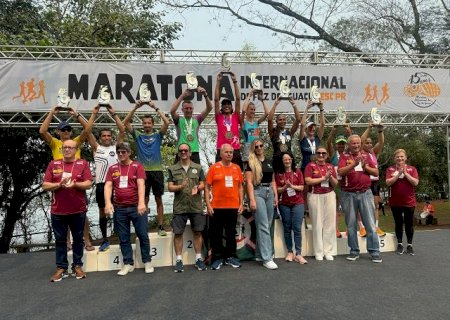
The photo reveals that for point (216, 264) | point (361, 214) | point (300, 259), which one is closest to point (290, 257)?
point (300, 259)

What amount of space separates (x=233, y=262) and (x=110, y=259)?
1.52 meters

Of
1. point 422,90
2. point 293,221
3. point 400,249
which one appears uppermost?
point 422,90

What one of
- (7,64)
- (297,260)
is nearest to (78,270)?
(297,260)

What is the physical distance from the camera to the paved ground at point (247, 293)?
121 inches

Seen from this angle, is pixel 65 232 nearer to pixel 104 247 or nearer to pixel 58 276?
pixel 58 276

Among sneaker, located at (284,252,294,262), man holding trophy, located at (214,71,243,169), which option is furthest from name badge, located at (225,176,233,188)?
sneaker, located at (284,252,294,262)

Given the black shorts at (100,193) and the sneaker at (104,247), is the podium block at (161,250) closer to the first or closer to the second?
the sneaker at (104,247)

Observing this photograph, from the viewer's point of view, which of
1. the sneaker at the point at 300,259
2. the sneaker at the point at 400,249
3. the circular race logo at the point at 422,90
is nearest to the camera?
the sneaker at the point at 300,259

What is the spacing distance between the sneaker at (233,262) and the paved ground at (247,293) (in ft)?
0.24

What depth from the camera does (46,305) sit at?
3.35 m

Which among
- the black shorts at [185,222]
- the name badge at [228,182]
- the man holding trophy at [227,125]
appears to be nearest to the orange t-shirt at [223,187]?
the name badge at [228,182]

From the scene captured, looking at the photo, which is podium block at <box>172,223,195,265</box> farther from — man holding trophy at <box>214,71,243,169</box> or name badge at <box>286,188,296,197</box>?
name badge at <box>286,188,296,197</box>

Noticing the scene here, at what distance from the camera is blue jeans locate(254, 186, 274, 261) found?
4520 mm

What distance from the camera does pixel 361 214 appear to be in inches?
194
